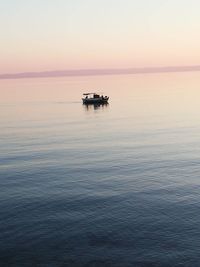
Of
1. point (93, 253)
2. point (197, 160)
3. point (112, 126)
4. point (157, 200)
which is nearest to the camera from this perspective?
point (93, 253)

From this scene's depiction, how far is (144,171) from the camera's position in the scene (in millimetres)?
80188

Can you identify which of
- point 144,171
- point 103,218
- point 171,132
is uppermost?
point 171,132

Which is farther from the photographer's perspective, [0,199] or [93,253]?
[0,199]

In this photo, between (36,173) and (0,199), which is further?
(36,173)

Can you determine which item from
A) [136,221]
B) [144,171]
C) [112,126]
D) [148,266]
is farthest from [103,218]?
[112,126]

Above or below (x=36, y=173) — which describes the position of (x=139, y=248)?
below

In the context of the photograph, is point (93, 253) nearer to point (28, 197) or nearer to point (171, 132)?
point (28, 197)

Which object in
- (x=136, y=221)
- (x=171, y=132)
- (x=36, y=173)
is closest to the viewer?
(x=136, y=221)

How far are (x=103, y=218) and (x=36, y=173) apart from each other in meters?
27.0

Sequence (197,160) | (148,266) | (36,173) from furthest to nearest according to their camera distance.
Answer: (197,160) → (36,173) → (148,266)

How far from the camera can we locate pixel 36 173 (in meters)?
79.8

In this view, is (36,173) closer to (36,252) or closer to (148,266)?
(36,252)

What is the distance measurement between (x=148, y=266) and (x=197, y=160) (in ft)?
158

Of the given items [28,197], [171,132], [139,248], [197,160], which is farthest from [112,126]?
[139,248]
